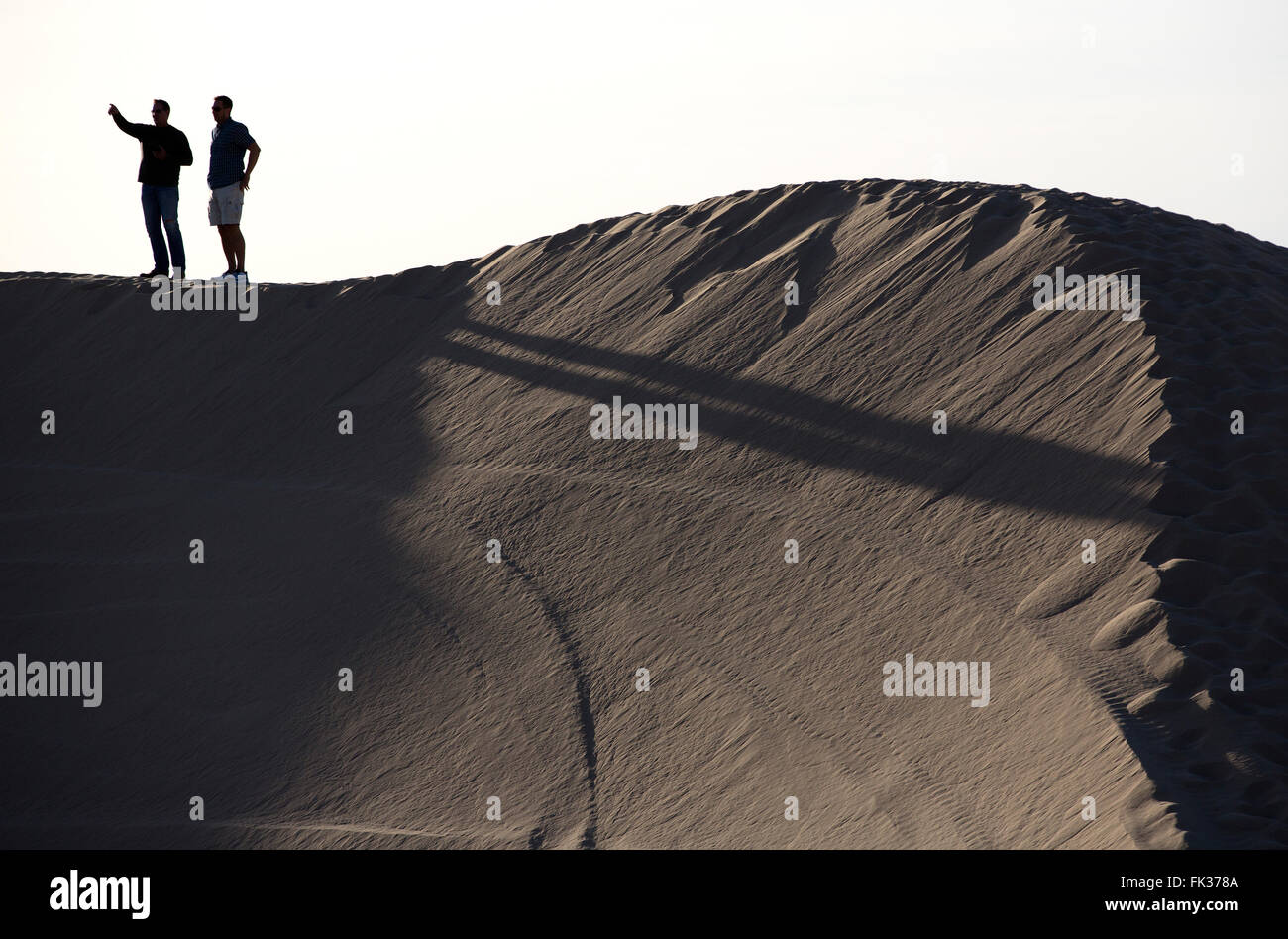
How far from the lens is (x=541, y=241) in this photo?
12.0 meters

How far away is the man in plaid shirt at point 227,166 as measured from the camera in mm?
11414

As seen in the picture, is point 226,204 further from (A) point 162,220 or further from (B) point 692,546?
(B) point 692,546

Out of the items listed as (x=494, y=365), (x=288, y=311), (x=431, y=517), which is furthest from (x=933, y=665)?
(x=288, y=311)

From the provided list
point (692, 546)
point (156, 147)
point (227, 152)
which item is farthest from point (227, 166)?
point (692, 546)

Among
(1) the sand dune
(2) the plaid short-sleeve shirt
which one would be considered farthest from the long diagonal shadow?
(2) the plaid short-sleeve shirt

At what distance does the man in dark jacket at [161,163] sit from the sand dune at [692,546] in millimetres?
1035

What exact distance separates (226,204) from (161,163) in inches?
29.4

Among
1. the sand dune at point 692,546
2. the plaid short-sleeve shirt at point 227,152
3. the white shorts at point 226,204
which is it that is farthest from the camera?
the white shorts at point 226,204

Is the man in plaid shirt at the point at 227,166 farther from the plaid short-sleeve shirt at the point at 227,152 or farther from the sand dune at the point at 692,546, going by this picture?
the sand dune at the point at 692,546

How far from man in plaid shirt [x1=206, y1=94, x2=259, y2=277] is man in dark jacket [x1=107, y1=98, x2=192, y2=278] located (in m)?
0.42

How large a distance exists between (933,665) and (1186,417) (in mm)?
2483

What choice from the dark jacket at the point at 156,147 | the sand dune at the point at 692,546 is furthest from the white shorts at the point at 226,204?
the sand dune at the point at 692,546

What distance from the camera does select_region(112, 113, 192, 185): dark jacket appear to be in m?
11.6

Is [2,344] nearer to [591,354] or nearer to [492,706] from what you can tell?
[591,354]
